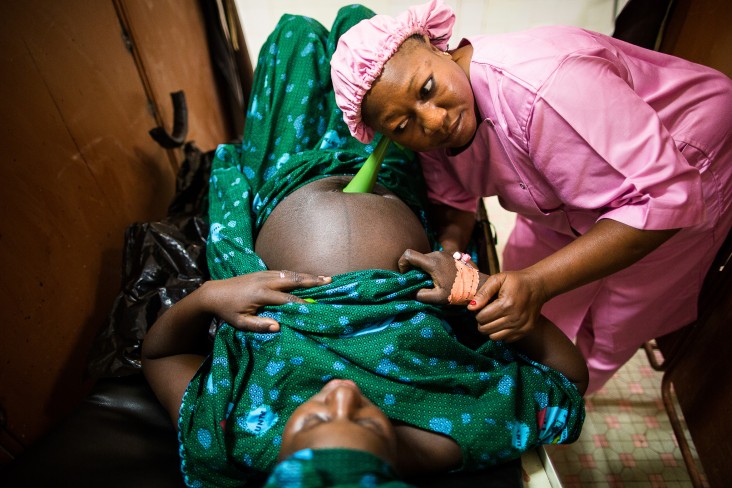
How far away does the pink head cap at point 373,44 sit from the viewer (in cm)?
87

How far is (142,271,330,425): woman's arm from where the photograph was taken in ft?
2.88

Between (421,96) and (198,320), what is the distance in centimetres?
74

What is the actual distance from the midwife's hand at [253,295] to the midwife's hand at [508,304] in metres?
0.34

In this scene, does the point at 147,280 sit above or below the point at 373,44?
below

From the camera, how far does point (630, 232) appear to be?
2.53 ft

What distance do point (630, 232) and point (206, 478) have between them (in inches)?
38.9

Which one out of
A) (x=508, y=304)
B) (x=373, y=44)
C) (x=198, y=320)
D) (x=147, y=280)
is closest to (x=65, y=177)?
(x=147, y=280)

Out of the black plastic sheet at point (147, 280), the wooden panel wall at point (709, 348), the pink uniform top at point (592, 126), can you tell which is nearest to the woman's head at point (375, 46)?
the pink uniform top at point (592, 126)

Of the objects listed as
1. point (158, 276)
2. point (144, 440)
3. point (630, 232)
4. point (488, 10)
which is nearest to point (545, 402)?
point (630, 232)

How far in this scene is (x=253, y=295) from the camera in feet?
2.88

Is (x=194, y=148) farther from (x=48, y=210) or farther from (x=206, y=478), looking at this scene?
(x=206, y=478)

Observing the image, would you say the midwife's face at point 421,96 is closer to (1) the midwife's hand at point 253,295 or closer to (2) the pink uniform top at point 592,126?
(2) the pink uniform top at point 592,126

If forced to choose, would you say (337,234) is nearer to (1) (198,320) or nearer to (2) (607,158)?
(1) (198,320)

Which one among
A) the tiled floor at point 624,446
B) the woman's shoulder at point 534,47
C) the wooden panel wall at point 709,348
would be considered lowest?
the tiled floor at point 624,446
